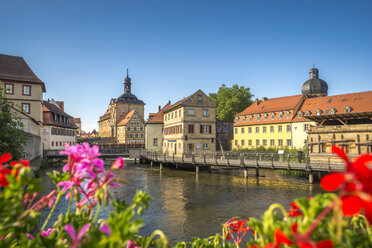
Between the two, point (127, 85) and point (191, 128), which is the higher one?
point (127, 85)

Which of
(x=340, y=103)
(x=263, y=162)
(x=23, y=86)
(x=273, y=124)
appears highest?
(x=23, y=86)

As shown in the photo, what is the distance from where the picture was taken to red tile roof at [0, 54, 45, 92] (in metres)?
36.6

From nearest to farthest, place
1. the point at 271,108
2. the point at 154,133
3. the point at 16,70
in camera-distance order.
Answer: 1. the point at 16,70
2. the point at 271,108
3. the point at 154,133

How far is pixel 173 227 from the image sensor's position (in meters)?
12.8

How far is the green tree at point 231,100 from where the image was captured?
6059 cm

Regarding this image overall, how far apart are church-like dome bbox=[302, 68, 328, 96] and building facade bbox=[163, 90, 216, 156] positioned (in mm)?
31432

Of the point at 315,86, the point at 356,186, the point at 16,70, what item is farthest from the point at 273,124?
the point at 356,186

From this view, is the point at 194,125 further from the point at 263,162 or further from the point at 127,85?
the point at 127,85

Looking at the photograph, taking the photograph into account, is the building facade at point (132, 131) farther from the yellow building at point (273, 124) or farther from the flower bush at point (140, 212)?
the flower bush at point (140, 212)

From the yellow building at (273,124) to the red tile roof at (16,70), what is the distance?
117 feet

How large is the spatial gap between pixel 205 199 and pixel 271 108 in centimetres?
3266

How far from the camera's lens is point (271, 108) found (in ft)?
154

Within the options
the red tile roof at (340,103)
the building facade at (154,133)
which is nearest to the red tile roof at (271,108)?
the red tile roof at (340,103)

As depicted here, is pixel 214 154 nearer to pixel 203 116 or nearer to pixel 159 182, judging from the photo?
pixel 159 182
